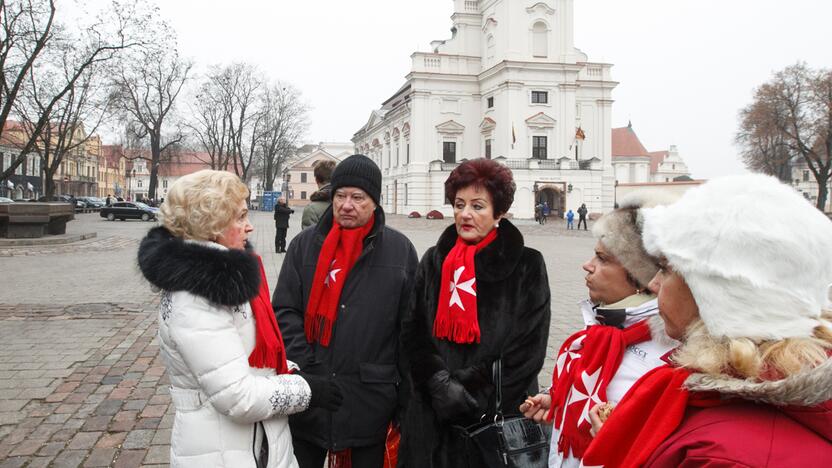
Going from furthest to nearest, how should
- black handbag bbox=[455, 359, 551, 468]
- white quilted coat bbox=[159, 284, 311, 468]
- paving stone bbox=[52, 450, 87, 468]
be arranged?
1. paving stone bbox=[52, 450, 87, 468]
2. black handbag bbox=[455, 359, 551, 468]
3. white quilted coat bbox=[159, 284, 311, 468]

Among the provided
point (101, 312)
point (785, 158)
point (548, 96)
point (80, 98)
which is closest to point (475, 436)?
point (101, 312)

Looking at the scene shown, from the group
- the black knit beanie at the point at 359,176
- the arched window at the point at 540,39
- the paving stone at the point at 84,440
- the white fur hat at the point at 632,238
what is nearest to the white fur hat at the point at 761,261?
the white fur hat at the point at 632,238

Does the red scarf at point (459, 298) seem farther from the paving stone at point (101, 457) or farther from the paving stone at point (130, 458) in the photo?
the paving stone at point (101, 457)

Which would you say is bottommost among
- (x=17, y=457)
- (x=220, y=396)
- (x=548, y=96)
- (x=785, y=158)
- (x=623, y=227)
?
(x=17, y=457)

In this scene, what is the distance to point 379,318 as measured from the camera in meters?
3.02

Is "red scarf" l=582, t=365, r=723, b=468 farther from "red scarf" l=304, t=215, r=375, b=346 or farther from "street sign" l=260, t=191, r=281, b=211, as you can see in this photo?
"street sign" l=260, t=191, r=281, b=211

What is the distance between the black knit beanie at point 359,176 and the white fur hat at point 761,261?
6.77 ft

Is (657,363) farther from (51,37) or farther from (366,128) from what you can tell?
(366,128)

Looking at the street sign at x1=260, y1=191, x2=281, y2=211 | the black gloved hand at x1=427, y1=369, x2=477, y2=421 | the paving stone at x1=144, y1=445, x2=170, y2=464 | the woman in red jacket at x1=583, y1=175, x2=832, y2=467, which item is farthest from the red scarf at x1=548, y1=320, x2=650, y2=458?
the street sign at x1=260, y1=191, x2=281, y2=211

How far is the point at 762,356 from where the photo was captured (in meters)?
1.18

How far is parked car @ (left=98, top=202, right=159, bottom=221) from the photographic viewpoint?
42250 mm

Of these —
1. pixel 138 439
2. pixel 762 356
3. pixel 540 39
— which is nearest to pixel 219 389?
pixel 762 356

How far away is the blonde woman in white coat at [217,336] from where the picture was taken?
2.15 meters

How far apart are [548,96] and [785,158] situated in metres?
22.0
